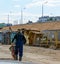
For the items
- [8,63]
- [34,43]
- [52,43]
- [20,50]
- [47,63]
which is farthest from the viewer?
[34,43]

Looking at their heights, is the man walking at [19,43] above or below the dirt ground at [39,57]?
above

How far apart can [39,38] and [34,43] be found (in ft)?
5.21

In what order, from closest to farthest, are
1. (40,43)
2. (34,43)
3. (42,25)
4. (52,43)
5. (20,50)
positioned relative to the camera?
(20,50), (52,43), (40,43), (34,43), (42,25)

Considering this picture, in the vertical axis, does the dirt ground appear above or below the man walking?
below

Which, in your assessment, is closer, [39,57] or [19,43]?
[19,43]

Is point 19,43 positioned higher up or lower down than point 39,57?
higher up

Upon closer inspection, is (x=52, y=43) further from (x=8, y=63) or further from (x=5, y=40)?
(x=8, y=63)

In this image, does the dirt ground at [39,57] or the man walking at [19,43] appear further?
the dirt ground at [39,57]

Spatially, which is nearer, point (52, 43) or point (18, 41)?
point (18, 41)

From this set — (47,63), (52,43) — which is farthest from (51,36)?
(47,63)

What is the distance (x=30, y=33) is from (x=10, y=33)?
794 cm

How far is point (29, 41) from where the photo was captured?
48.8 m

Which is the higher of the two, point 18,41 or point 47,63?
point 18,41

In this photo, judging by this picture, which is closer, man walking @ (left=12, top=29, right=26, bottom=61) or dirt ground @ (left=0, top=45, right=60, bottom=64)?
man walking @ (left=12, top=29, right=26, bottom=61)
